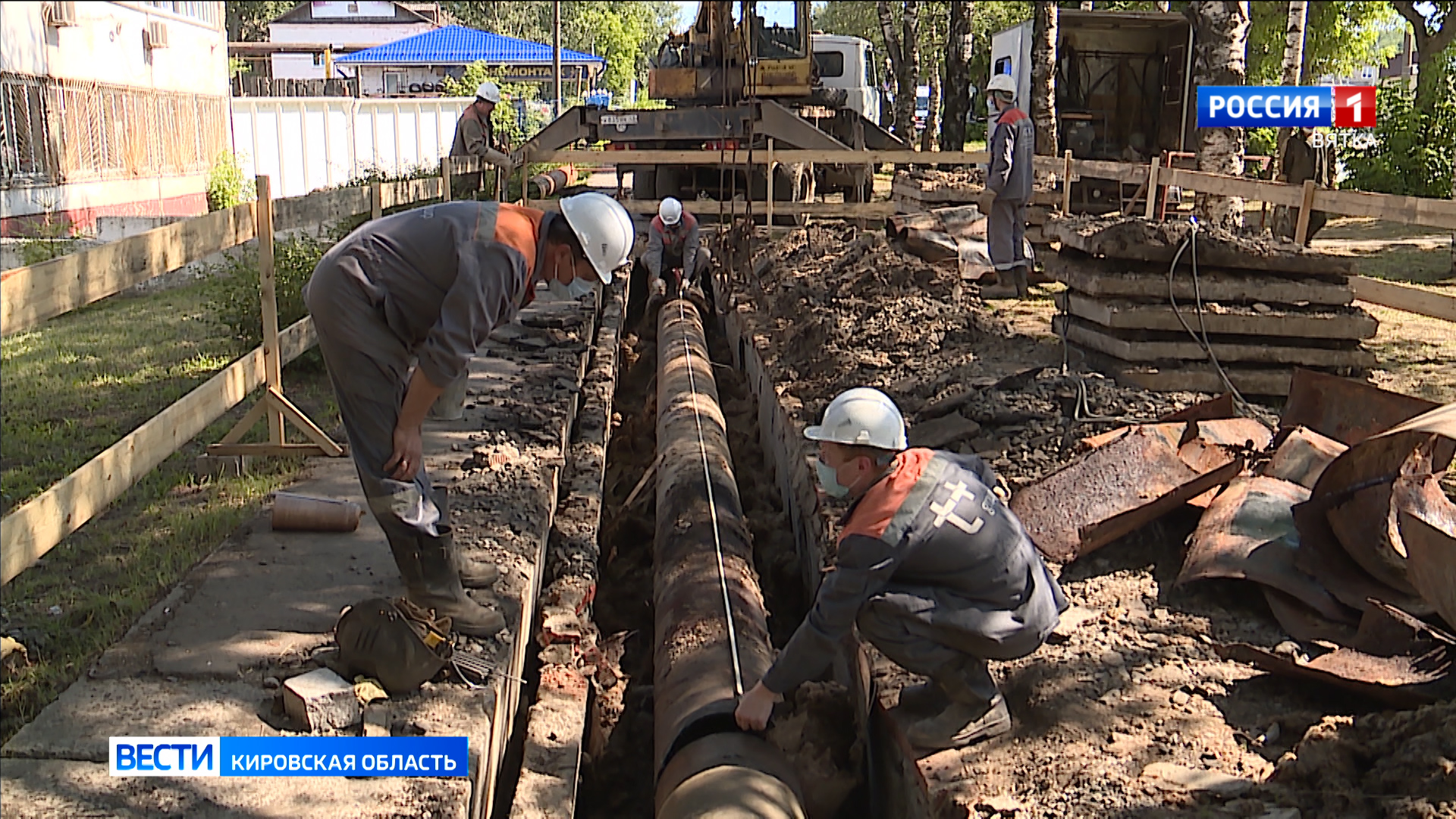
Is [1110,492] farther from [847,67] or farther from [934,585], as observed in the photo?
[847,67]

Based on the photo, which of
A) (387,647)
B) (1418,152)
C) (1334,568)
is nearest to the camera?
(387,647)

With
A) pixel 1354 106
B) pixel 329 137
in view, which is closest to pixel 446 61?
pixel 329 137

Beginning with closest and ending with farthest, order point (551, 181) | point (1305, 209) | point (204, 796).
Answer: point (204, 796) → point (1305, 209) → point (551, 181)

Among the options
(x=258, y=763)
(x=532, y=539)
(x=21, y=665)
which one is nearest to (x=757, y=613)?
(x=532, y=539)

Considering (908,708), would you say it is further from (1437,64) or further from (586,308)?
(1437,64)

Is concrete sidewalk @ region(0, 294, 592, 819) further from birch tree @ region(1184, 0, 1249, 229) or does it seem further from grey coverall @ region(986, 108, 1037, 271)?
birch tree @ region(1184, 0, 1249, 229)

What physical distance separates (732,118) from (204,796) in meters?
12.0

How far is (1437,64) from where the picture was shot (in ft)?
57.4

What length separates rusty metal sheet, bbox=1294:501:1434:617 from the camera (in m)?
4.19

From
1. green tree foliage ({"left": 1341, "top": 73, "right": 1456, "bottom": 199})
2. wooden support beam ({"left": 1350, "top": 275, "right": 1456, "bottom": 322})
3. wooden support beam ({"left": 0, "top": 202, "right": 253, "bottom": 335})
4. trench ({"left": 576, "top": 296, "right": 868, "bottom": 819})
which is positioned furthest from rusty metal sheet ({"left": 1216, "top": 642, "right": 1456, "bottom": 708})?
green tree foliage ({"left": 1341, "top": 73, "right": 1456, "bottom": 199})

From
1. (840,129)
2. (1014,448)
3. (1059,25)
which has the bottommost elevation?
(1014,448)

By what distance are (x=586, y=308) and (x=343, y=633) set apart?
6.67 m

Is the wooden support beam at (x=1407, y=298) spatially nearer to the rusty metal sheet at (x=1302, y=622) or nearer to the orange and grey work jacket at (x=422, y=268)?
the rusty metal sheet at (x=1302, y=622)

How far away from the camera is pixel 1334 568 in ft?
14.3
